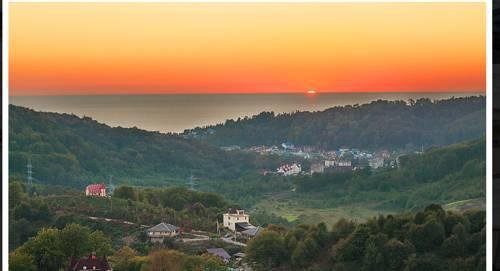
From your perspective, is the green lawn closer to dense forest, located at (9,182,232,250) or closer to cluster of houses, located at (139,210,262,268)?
cluster of houses, located at (139,210,262,268)

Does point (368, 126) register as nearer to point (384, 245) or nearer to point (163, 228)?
point (384, 245)

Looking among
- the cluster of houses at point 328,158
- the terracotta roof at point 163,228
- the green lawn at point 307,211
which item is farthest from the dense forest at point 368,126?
the terracotta roof at point 163,228

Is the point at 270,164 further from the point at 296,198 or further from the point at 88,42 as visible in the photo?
the point at 88,42

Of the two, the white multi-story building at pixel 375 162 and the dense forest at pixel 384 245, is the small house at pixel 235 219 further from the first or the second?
the white multi-story building at pixel 375 162

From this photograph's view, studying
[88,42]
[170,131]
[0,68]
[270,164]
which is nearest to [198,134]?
[170,131]

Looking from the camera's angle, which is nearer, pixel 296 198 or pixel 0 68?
pixel 0 68
